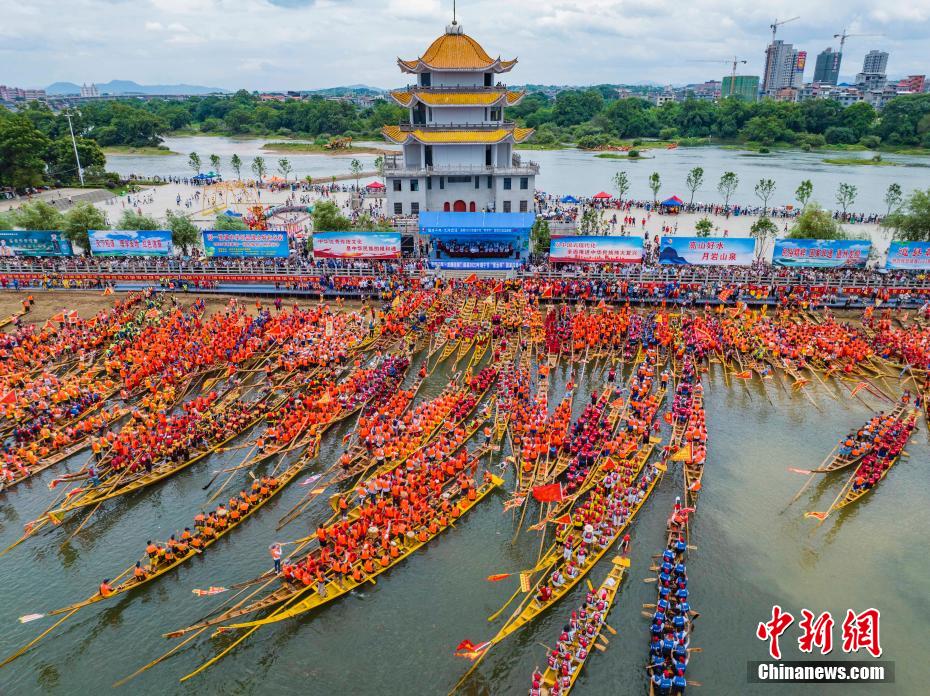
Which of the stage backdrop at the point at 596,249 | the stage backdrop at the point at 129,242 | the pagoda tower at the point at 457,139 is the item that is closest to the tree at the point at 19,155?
the stage backdrop at the point at 129,242

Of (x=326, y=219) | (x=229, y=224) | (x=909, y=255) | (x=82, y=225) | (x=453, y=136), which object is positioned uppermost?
(x=453, y=136)

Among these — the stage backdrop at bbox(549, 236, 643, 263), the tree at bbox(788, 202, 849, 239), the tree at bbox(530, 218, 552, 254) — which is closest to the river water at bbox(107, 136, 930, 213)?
the tree at bbox(788, 202, 849, 239)

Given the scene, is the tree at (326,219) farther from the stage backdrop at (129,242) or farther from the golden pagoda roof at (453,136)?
the stage backdrop at (129,242)

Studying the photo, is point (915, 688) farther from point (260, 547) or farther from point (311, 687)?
point (260, 547)

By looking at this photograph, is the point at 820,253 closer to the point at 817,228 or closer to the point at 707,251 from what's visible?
the point at 817,228

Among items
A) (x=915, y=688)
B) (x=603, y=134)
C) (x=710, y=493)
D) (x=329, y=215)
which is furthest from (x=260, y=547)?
(x=603, y=134)

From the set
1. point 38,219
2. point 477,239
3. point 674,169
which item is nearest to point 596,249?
point 477,239
